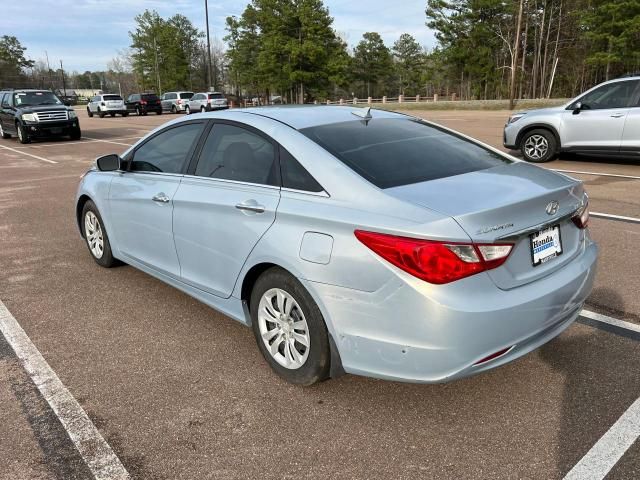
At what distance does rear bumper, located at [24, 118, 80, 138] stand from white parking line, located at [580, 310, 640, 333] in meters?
19.6

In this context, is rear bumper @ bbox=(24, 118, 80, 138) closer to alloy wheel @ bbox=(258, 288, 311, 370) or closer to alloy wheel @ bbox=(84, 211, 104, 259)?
alloy wheel @ bbox=(84, 211, 104, 259)

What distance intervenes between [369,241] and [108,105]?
4272cm

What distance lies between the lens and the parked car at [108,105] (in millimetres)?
40688

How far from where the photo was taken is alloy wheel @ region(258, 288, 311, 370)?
292 centimetres

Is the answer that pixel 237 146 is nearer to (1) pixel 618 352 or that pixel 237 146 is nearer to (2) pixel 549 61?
Answer: (1) pixel 618 352

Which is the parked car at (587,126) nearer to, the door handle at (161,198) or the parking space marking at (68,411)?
the door handle at (161,198)

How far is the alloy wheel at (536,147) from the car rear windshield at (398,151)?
26.9 ft

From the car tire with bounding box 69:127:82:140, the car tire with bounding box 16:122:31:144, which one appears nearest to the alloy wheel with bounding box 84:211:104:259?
the car tire with bounding box 69:127:82:140

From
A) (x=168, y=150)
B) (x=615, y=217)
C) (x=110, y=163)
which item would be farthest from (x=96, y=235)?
(x=615, y=217)

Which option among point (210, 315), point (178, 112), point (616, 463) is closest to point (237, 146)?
point (210, 315)

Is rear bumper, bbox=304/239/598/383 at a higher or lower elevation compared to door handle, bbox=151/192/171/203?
lower

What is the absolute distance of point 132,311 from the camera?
13.9 ft

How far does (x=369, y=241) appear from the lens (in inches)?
98.6

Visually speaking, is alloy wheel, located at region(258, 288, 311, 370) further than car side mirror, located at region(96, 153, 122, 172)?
No
